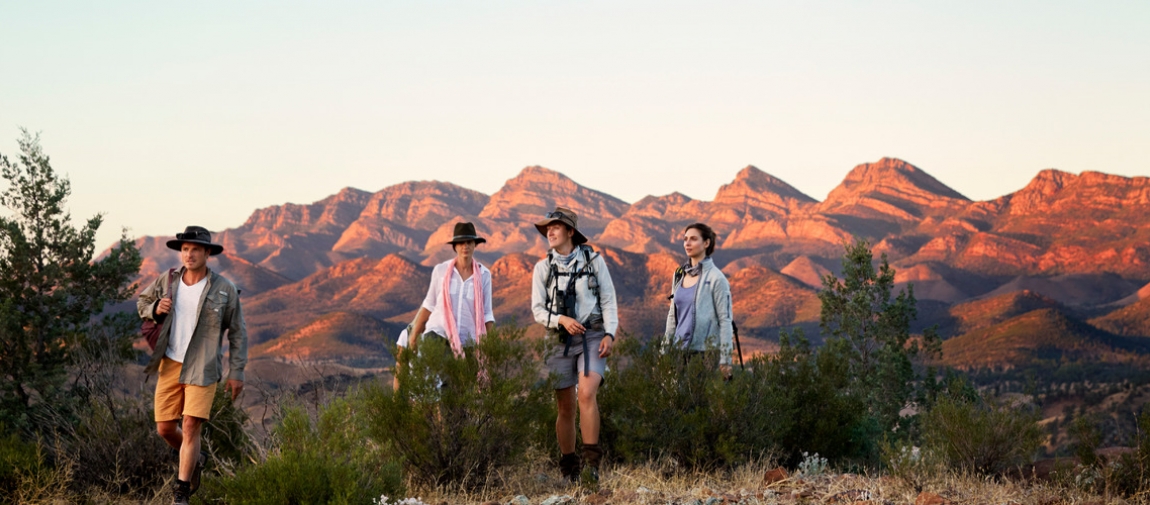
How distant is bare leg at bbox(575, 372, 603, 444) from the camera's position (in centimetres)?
712

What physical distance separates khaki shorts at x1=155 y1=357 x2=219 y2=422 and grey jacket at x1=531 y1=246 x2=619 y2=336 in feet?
7.16

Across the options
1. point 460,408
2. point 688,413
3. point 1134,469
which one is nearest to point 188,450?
point 460,408

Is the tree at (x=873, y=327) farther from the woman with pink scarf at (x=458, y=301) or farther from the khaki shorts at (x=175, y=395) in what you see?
the khaki shorts at (x=175, y=395)

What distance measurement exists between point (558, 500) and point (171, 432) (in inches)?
97.8

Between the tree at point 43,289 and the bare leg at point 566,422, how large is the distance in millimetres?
5117

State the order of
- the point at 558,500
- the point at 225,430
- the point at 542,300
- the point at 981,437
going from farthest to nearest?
the point at 981,437 → the point at 225,430 → the point at 542,300 → the point at 558,500

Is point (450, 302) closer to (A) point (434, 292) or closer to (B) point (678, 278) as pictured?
(A) point (434, 292)

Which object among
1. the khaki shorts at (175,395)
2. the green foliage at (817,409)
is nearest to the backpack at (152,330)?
the khaki shorts at (175,395)

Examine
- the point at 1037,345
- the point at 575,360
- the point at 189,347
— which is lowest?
the point at 1037,345

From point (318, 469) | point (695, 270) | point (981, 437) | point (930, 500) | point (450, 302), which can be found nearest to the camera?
point (318, 469)

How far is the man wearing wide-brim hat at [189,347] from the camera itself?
6.59 m

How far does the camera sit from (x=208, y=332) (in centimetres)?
669

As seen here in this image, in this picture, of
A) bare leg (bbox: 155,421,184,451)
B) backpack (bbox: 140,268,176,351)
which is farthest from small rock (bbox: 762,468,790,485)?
backpack (bbox: 140,268,176,351)

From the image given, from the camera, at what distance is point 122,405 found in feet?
25.6
